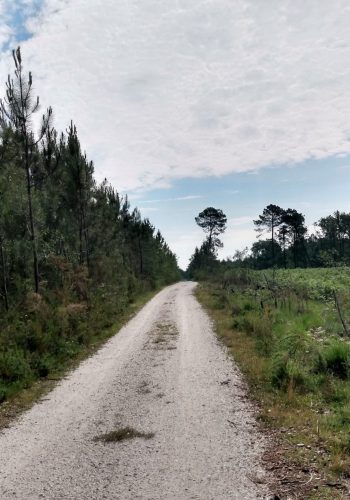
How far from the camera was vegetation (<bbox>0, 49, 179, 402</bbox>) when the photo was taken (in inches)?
455

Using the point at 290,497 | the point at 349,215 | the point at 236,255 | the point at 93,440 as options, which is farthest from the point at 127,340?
the point at 349,215

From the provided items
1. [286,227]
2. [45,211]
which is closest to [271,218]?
[286,227]

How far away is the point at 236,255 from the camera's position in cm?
4503

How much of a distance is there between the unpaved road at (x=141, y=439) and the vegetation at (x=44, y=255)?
1668 mm

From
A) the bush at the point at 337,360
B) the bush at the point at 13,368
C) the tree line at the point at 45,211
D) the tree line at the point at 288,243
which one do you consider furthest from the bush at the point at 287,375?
the tree line at the point at 288,243

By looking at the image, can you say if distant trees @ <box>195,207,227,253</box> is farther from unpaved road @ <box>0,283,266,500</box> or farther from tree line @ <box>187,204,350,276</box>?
unpaved road @ <box>0,283,266,500</box>

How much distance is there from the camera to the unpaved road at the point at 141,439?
468 cm

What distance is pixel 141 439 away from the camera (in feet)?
19.8

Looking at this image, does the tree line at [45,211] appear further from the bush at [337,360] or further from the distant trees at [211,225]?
the distant trees at [211,225]

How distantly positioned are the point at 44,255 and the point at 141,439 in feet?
36.9

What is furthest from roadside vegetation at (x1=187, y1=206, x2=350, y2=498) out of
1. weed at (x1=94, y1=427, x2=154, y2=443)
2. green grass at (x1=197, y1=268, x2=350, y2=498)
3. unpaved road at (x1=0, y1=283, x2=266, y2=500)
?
weed at (x1=94, y1=427, x2=154, y2=443)

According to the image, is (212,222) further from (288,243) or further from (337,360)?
(337,360)

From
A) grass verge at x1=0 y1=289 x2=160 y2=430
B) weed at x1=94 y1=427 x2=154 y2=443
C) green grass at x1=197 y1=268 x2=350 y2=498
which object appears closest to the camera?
green grass at x1=197 y1=268 x2=350 y2=498

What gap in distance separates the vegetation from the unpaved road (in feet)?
5.47
